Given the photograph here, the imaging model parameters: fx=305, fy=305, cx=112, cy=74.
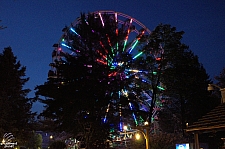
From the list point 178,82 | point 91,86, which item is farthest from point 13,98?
point 178,82

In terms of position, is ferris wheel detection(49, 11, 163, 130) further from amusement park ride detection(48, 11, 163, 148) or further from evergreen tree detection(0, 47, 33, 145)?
evergreen tree detection(0, 47, 33, 145)

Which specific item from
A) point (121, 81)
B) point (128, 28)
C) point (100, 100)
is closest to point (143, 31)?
point (128, 28)

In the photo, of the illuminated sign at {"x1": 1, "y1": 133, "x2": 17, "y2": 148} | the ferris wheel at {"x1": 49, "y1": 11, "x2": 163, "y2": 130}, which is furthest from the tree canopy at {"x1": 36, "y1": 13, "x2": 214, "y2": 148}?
the illuminated sign at {"x1": 1, "y1": 133, "x2": 17, "y2": 148}

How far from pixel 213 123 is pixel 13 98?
35.8 meters

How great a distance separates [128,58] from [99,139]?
7.90 m

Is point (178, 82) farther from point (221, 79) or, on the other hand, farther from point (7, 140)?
point (7, 140)

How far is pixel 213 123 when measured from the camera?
34.8ft

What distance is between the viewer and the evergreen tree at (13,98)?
127ft

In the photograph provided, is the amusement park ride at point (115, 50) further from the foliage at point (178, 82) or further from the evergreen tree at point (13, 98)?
the evergreen tree at point (13, 98)

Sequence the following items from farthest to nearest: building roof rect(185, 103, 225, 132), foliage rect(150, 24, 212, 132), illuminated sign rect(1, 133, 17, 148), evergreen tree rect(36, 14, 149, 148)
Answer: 1. illuminated sign rect(1, 133, 17, 148)
2. foliage rect(150, 24, 212, 132)
3. evergreen tree rect(36, 14, 149, 148)
4. building roof rect(185, 103, 225, 132)

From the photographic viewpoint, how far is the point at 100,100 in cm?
2656

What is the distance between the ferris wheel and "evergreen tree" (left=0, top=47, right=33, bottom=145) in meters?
12.0

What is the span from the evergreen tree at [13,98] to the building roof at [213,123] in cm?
3064

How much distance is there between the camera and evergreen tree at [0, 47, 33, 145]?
127 ft
